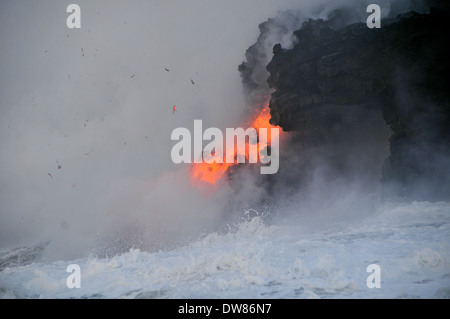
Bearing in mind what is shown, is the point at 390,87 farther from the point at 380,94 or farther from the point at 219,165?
the point at 219,165

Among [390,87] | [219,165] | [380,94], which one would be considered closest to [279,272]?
[390,87]

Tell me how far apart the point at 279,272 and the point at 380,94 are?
54.8ft

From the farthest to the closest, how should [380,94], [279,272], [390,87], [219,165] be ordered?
[219,165] → [380,94] → [390,87] → [279,272]

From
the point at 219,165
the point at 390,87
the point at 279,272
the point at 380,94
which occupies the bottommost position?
the point at 279,272

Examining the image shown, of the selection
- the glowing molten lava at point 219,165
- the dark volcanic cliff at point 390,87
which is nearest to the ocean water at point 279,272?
the dark volcanic cliff at point 390,87

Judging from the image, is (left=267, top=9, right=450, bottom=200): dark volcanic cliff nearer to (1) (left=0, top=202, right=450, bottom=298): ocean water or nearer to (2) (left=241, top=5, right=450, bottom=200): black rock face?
(2) (left=241, top=5, right=450, bottom=200): black rock face

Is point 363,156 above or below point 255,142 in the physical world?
below

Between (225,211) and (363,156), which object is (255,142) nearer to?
(225,211)

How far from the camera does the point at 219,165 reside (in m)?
34.9

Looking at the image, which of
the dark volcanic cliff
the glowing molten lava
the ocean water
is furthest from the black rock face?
the ocean water

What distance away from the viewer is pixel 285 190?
27156 mm

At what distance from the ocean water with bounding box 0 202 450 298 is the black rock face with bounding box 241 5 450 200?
22.2 feet
